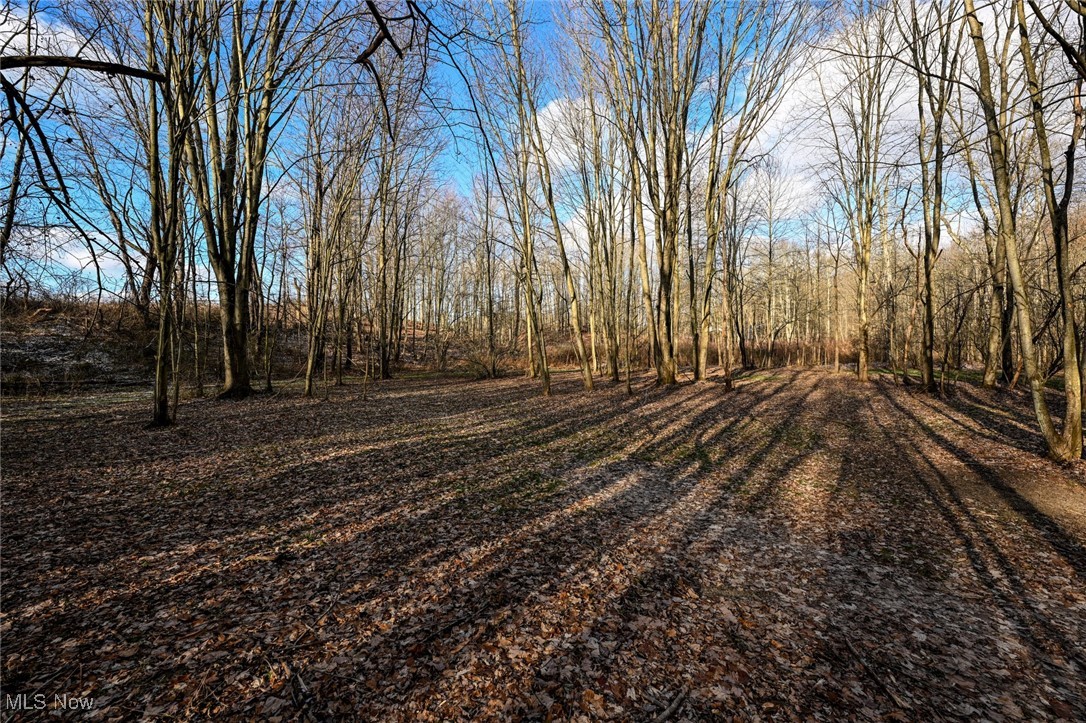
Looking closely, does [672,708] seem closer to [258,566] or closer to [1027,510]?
[258,566]

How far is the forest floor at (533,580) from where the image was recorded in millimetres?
2410

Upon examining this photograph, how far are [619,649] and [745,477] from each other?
4742 mm

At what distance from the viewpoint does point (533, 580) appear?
3.61 metres

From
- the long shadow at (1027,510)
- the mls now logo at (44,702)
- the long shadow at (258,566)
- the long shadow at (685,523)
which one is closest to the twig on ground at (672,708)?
the long shadow at (685,523)

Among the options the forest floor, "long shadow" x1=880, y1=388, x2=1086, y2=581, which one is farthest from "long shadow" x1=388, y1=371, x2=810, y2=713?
"long shadow" x1=880, y1=388, x2=1086, y2=581

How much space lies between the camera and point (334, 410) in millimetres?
11312

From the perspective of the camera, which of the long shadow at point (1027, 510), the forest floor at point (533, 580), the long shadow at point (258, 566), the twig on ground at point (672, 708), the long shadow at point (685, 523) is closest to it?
the twig on ground at point (672, 708)

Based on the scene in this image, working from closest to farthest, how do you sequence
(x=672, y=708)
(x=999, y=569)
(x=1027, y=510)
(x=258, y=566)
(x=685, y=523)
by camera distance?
(x=672, y=708) < (x=258, y=566) < (x=999, y=569) < (x=685, y=523) < (x=1027, y=510)

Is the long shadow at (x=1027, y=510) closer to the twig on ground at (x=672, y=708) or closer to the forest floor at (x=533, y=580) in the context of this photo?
the forest floor at (x=533, y=580)

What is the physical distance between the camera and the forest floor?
241 cm

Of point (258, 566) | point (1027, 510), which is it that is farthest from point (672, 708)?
point (1027, 510)

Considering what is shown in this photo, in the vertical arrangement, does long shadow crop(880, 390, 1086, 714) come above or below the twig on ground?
below

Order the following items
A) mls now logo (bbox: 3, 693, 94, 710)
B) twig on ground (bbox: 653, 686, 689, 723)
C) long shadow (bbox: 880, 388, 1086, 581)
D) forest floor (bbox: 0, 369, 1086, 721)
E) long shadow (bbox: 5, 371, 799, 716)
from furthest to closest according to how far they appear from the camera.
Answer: long shadow (bbox: 880, 388, 1086, 581) < long shadow (bbox: 5, 371, 799, 716) < forest floor (bbox: 0, 369, 1086, 721) < twig on ground (bbox: 653, 686, 689, 723) < mls now logo (bbox: 3, 693, 94, 710)

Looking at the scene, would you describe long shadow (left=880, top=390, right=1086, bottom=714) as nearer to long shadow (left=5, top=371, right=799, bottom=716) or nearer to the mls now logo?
long shadow (left=5, top=371, right=799, bottom=716)
